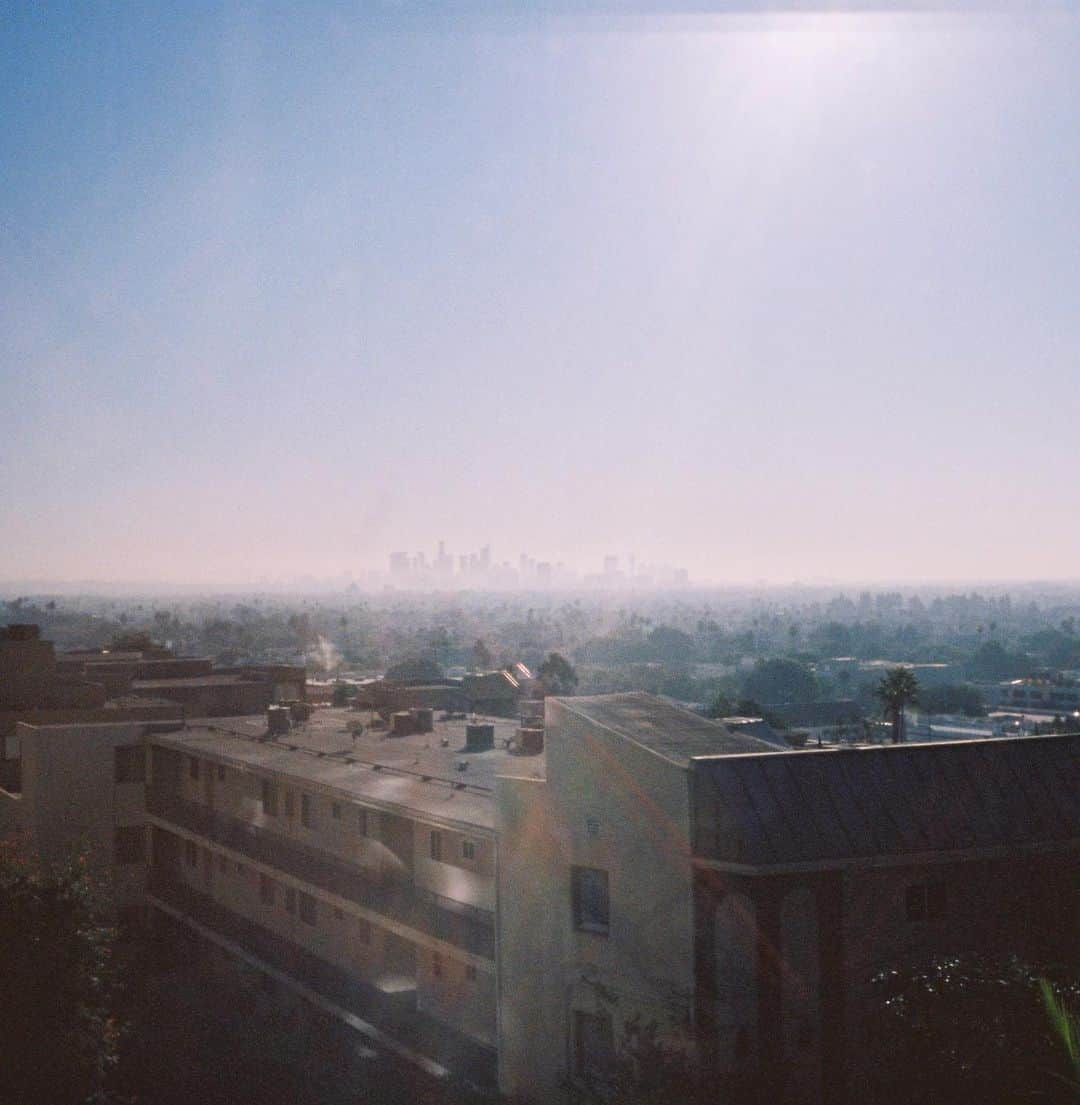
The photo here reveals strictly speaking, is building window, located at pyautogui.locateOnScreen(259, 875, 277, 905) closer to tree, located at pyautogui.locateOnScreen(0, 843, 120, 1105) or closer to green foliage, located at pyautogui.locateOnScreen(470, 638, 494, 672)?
tree, located at pyautogui.locateOnScreen(0, 843, 120, 1105)

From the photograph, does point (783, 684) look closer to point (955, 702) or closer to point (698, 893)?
point (955, 702)

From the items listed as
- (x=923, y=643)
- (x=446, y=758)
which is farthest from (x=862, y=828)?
(x=923, y=643)

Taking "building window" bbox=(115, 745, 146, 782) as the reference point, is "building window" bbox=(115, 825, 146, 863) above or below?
below

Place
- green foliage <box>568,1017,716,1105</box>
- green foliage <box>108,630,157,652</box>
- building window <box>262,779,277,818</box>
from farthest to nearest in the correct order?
green foliage <box>108,630,157,652</box>
building window <box>262,779,277,818</box>
green foliage <box>568,1017,716,1105</box>

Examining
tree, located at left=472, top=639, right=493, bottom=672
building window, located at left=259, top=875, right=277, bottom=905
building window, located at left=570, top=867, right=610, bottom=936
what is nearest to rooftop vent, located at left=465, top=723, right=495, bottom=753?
building window, located at left=259, top=875, right=277, bottom=905

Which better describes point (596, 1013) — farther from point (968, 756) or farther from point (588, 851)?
point (968, 756)

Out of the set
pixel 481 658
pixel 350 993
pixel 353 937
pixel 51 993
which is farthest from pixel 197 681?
pixel 481 658
